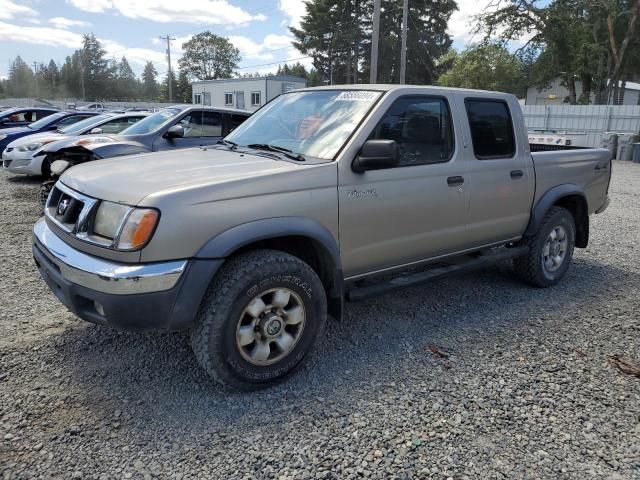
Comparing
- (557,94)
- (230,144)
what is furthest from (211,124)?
(557,94)

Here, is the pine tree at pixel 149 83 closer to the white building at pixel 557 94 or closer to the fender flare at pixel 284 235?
the white building at pixel 557 94

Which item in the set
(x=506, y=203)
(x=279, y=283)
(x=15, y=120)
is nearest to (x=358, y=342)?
(x=279, y=283)

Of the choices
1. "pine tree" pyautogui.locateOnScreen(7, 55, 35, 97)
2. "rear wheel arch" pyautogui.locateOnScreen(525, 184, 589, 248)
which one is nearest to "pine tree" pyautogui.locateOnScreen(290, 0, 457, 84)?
"rear wheel arch" pyautogui.locateOnScreen(525, 184, 589, 248)

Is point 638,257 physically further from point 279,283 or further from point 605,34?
point 605,34

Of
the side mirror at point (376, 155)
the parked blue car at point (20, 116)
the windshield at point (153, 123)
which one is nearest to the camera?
the side mirror at point (376, 155)

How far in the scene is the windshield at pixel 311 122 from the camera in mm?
3613

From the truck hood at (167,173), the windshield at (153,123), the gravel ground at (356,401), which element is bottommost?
the gravel ground at (356,401)

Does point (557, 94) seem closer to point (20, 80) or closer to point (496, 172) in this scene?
point (496, 172)

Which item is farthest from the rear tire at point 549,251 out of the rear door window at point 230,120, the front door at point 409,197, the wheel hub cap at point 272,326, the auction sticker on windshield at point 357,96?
the rear door window at point 230,120

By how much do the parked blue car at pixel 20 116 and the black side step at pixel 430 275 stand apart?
1520cm

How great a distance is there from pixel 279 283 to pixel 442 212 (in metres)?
1.59

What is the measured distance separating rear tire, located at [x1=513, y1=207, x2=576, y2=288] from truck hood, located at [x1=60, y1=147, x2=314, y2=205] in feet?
9.35

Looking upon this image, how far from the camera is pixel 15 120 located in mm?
15594

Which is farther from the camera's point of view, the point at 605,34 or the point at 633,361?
the point at 605,34
